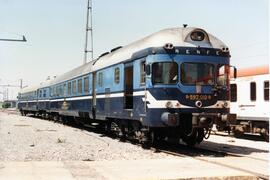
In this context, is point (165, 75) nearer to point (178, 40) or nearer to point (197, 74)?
point (197, 74)

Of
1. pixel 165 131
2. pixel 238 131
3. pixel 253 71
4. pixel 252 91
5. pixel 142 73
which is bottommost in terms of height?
pixel 238 131

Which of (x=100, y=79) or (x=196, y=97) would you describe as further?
(x=100, y=79)

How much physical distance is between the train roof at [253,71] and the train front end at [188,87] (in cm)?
530

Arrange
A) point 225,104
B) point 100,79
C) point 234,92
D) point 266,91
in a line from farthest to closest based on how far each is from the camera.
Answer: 1. point 234,92
2. point 100,79
3. point 266,91
4. point 225,104

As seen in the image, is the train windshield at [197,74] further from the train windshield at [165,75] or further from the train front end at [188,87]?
A: the train windshield at [165,75]

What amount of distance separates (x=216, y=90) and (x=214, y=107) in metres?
0.51

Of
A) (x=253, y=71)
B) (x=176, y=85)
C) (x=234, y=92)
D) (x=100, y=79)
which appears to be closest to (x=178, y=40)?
(x=176, y=85)

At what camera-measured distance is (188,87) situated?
1370 cm

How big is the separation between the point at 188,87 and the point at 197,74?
20.9 inches

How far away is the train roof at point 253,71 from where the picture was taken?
19.0 m

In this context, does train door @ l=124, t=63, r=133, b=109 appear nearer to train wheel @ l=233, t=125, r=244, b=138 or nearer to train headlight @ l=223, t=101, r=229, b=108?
train headlight @ l=223, t=101, r=229, b=108

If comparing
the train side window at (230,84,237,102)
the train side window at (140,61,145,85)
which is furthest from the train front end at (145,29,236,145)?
the train side window at (230,84,237,102)

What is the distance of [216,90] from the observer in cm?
1400

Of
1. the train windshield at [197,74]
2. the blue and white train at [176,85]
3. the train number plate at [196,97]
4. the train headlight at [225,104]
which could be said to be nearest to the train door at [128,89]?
the blue and white train at [176,85]
